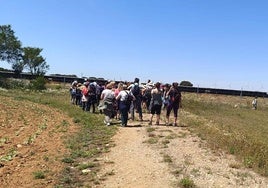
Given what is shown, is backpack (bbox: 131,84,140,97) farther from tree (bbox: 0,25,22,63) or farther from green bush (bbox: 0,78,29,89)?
tree (bbox: 0,25,22,63)

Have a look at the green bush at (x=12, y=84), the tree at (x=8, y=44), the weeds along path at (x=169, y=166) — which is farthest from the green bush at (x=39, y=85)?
→ the weeds along path at (x=169, y=166)

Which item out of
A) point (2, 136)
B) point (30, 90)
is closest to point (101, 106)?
point (2, 136)

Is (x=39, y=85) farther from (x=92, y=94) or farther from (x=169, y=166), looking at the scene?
(x=169, y=166)

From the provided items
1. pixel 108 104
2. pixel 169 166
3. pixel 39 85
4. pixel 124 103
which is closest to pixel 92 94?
pixel 108 104

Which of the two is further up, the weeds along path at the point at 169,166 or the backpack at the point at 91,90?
the backpack at the point at 91,90

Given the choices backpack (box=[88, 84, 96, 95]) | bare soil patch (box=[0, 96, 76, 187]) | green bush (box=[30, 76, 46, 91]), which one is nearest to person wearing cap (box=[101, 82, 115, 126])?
bare soil patch (box=[0, 96, 76, 187])

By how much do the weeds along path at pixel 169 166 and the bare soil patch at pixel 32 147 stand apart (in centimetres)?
154

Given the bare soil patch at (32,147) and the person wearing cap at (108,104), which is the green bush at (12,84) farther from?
the person wearing cap at (108,104)

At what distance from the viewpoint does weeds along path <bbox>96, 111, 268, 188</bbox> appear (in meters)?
11.8

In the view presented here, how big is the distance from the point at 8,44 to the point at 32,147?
210 feet

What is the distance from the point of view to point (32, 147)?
16.9 metres

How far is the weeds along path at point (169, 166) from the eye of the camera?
11.8 m

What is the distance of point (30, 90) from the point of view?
185 ft

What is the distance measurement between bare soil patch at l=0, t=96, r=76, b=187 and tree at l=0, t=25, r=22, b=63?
1983 inches
